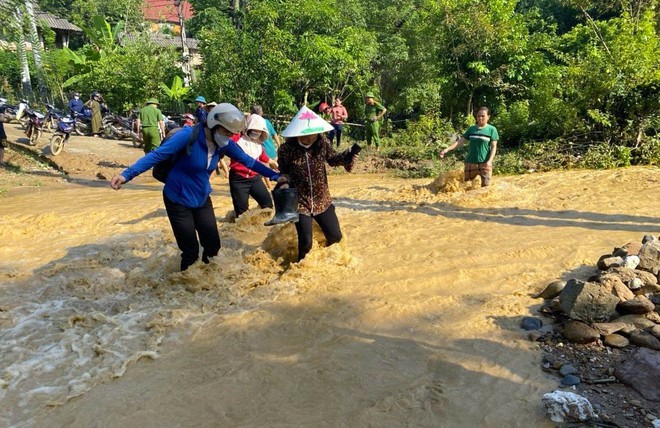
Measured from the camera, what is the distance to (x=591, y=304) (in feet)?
12.1

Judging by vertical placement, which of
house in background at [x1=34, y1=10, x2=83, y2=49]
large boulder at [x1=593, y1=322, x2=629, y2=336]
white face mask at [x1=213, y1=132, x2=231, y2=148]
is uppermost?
house in background at [x1=34, y1=10, x2=83, y2=49]

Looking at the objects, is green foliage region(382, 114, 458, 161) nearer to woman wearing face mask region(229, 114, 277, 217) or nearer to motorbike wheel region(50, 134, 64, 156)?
woman wearing face mask region(229, 114, 277, 217)

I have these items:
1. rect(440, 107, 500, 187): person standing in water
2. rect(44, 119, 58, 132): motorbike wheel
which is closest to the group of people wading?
rect(440, 107, 500, 187): person standing in water

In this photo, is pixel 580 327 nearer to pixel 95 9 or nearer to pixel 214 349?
pixel 214 349

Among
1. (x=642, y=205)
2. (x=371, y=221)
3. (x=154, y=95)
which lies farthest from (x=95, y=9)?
(x=642, y=205)

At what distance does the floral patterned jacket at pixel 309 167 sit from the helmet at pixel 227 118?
69cm

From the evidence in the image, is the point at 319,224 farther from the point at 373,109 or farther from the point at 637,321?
the point at 373,109

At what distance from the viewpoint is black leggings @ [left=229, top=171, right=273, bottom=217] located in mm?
6633

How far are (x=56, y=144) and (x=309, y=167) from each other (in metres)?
11.8

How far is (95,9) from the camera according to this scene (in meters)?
30.2

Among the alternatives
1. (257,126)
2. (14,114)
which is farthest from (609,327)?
(14,114)

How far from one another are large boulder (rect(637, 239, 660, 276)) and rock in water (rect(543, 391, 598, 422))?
1.95 metres

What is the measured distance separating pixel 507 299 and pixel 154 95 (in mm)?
18467

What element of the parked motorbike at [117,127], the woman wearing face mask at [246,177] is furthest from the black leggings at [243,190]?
the parked motorbike at [117,127]
